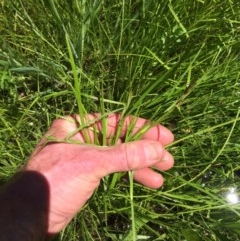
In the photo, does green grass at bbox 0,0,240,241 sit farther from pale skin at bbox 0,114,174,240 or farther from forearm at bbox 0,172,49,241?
forearm at bbox 0,172,49,241

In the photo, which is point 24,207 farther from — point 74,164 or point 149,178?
point 149,178

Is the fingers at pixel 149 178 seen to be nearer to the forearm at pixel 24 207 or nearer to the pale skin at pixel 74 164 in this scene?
the pale skin at pixel 74 164

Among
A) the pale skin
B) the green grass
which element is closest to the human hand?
the pale skin

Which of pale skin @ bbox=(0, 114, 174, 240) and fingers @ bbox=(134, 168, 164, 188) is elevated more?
pale skin @ bbox=(0, 114, 174, 240)

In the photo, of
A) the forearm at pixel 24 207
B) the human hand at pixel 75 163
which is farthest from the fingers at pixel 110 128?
the forearm at pixel 24 207

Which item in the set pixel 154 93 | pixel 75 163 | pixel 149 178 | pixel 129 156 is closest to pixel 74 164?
pixel 75 163

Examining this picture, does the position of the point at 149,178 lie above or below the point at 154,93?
below
